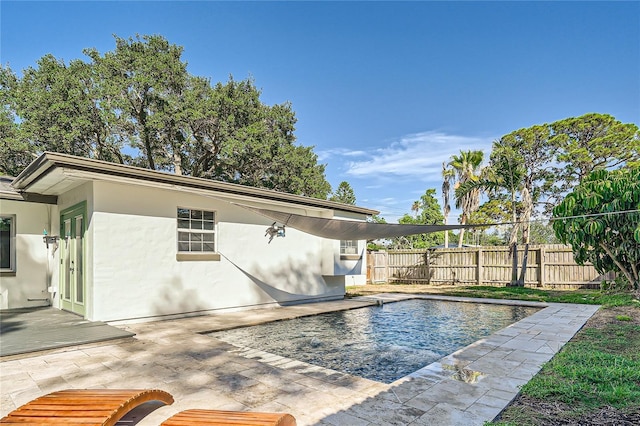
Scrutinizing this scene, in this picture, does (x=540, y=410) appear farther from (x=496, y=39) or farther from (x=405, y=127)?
(x=405, y=127)

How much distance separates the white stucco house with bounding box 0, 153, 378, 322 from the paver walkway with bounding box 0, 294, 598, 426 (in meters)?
1.51

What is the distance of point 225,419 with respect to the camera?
6.02 feet

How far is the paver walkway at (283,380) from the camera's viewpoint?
282cm

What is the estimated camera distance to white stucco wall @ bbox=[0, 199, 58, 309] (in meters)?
7.54

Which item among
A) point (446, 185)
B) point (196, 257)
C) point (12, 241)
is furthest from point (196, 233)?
point (446, 185)

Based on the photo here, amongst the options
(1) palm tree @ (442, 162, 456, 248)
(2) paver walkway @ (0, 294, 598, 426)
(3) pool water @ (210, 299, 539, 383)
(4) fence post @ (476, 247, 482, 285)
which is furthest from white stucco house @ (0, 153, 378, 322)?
(1) palm tree @ (442, 162, 456, 248)

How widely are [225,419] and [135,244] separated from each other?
5.56m

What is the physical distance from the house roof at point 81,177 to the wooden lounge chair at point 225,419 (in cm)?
494

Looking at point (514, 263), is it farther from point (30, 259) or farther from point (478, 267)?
point (30, 259)

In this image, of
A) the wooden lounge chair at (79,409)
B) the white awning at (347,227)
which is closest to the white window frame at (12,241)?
the white awning at (347,227)

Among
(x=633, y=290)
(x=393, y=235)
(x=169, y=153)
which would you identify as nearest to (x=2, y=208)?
(x=393, y=235)

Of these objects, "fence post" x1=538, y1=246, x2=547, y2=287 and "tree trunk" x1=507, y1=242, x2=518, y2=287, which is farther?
"tree trunk" x1=507, y1=242, x2=518, y2=287

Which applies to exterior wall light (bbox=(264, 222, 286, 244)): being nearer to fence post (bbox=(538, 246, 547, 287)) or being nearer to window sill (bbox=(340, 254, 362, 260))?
window sill (bbox=(340, 254, 362, 260))

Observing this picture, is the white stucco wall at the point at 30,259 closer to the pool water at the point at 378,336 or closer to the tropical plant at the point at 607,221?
the pool water at the point at 378,336
